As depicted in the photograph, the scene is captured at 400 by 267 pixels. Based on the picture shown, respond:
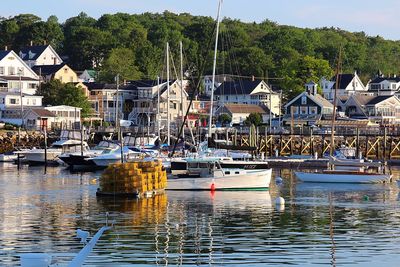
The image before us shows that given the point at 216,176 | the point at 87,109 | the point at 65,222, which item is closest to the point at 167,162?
the point at 216,176

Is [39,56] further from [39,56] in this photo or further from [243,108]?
[243,108]

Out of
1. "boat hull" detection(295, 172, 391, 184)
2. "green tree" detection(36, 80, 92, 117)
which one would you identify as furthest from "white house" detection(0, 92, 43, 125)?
"boat hull" detection(295, 172, 391, 184)

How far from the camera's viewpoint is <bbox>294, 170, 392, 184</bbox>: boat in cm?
6756

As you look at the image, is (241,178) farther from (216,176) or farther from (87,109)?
(87,109)

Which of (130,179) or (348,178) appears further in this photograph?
(348,178)

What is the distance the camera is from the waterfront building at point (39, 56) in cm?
16950

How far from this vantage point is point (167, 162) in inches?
2554

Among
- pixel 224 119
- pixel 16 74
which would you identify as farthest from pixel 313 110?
pixel 16 74

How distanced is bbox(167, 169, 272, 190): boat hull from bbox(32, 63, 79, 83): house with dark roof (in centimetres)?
9857

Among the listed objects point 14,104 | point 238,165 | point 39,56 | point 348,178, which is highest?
point 39,56

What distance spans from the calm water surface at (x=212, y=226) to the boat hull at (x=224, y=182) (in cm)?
95

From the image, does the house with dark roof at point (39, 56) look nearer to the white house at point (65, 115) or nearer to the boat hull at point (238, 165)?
the white house at point (65, 115)

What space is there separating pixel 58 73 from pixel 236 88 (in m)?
28.6

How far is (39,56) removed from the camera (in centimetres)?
17000
